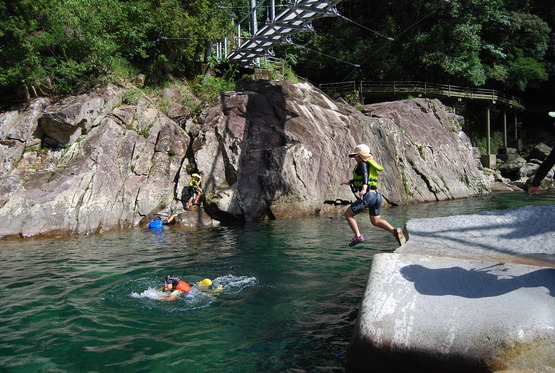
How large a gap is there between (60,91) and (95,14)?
3.73m

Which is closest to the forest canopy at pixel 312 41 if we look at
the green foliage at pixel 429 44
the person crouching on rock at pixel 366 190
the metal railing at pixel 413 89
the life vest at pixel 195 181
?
the green foliage at pixel 429 44

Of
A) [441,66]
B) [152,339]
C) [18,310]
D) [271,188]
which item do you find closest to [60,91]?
[271,188]

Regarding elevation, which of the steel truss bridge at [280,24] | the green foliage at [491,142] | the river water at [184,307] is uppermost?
the steel truss bridge at [280,24]

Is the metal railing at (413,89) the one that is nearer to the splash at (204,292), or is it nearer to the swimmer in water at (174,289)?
the splash at (204,292)

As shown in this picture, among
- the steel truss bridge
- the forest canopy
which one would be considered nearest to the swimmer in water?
the steel truss bridge

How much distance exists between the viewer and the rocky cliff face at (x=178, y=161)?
43.3ft

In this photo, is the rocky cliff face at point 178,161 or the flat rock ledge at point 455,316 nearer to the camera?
the flat rock ledge at point 455,316

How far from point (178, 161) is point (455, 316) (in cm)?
1355

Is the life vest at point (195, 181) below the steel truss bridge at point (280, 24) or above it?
below

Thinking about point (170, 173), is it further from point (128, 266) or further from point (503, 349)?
point (503, 349)

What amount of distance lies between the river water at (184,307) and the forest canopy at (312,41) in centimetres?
880

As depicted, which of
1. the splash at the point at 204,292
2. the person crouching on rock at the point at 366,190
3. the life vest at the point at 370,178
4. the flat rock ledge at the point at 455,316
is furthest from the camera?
the life vest at the point at 370,178

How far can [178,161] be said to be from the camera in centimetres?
1589

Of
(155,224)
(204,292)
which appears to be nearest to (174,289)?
(204,292)
